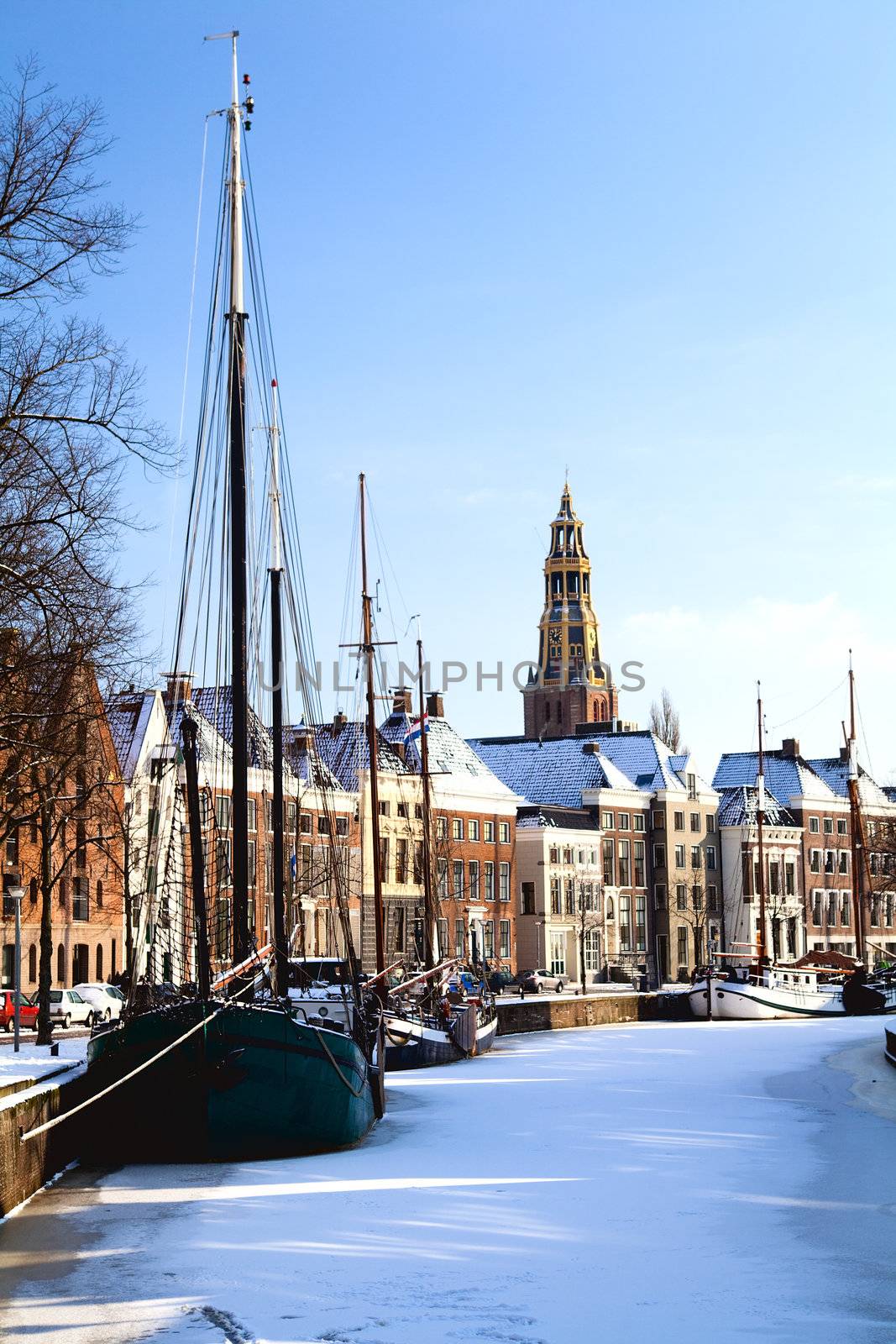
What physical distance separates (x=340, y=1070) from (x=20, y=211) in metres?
13.9

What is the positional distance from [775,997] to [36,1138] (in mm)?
61564

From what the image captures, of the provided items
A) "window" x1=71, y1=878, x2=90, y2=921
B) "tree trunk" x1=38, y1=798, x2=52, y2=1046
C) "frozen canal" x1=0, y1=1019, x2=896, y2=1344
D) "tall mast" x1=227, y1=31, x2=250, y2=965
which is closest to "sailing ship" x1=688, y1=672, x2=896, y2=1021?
"window" x1=71, y1=878, x2=90, y2=921

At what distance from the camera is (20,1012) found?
46.3 m

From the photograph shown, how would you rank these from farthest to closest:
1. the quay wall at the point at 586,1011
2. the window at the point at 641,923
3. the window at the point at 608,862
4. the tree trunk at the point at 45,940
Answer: the window at the point at 641,923
the window at the point at 608,862
the quay wall at the point at 586,1011
the tree trunk at the point at 45,940

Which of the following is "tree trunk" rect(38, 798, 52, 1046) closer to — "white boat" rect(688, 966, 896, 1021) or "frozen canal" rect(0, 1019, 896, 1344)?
"frozen canal" rect(0, 1019, 896, 1344)

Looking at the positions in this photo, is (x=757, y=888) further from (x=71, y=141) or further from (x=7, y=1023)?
(x=71, y=141)

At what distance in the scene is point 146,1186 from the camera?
24.5m

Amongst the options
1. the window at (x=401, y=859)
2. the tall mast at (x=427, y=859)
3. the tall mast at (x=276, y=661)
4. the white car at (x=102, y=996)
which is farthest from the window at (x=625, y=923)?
the tall mast at (x=276, y=661)

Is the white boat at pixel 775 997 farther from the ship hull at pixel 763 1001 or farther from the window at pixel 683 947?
the window at pixel 683 947

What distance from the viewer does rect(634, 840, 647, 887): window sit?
4186 inches

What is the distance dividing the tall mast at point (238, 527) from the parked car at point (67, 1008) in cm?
2546

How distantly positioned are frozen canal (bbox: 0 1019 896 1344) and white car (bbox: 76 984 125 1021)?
23.7 metres

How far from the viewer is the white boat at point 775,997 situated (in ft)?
260

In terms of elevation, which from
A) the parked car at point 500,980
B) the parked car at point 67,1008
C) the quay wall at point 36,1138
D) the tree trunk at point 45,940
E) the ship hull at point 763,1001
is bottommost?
the ship hull at point 763,1001
